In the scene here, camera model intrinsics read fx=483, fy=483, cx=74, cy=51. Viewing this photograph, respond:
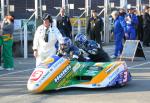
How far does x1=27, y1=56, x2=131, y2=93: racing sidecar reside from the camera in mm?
10117

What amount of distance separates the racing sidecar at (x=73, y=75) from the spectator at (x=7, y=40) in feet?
14.7

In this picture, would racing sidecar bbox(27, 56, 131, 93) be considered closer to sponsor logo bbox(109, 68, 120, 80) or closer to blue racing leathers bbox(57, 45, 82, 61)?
sponsor logo bbox(109, 68, 120, 80)

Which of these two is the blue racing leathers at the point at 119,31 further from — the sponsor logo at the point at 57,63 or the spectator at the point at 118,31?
the sponsor logo at the point at 57,63

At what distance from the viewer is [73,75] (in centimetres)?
1059

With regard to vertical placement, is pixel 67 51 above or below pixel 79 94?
above

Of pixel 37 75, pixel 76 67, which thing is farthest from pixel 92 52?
pixel 37 75

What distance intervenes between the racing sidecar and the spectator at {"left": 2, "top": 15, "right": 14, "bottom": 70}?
14.7 feet

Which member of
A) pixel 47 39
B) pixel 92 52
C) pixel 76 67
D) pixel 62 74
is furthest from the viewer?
pixel 92 52

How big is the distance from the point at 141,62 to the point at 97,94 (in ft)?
23.4

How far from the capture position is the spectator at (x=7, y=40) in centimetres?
1477

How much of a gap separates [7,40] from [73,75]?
4.90m

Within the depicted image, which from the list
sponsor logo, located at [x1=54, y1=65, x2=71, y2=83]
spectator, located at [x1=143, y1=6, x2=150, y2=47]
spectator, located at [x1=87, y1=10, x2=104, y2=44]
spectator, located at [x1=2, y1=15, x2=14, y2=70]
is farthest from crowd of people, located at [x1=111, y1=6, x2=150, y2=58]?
sponsor logo, located at [x1=54, y1=65, x2=71, y2=83]

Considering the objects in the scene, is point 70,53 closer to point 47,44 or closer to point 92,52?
point 47,44

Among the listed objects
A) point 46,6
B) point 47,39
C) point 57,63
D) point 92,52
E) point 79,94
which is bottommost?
point 79,94
